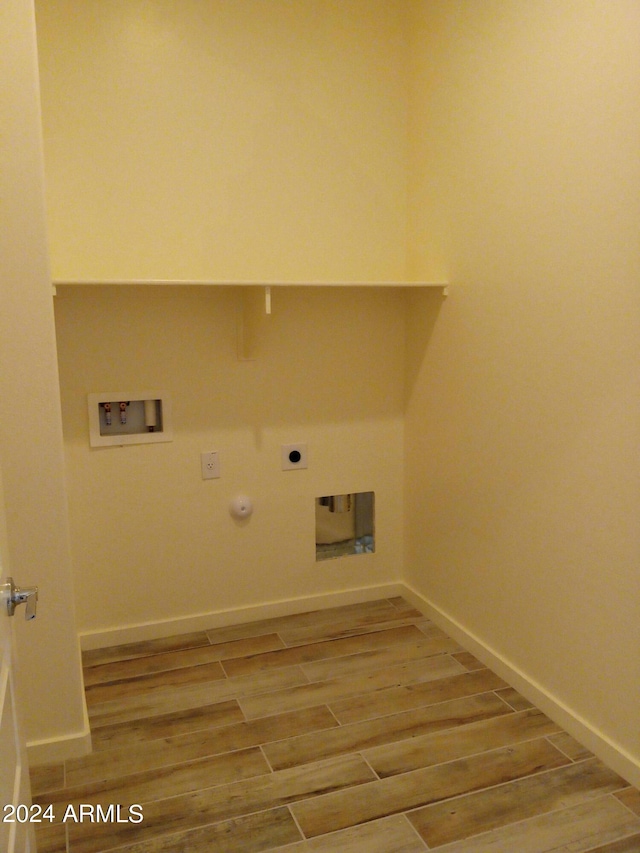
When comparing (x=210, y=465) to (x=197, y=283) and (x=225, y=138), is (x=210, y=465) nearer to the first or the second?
(x=197, y=283)

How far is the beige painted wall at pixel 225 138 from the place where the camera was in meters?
2.44

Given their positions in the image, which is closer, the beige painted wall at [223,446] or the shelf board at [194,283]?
the shelf board at [194,283]

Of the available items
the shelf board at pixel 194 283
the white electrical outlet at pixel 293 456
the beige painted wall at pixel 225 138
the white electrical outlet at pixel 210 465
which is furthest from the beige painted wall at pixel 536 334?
the white electrical outlet at pixel 210 465

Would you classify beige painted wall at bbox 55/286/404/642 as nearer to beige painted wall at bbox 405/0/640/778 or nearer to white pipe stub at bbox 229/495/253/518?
white pipe stub at bbox 229/495/253/518

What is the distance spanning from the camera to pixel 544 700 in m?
2.29

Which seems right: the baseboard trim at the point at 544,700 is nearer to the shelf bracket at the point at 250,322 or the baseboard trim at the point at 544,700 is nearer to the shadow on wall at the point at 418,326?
the shadow on wall at the point at 418,326

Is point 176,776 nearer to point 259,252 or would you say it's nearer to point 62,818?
point 62,818

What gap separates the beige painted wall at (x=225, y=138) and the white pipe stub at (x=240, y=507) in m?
0.90

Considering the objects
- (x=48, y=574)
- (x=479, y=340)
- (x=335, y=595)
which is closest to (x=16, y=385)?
(x=48, y=574)

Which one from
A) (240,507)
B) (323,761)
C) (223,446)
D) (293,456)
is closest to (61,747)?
(323,761)

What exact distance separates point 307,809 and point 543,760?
2.36 feet

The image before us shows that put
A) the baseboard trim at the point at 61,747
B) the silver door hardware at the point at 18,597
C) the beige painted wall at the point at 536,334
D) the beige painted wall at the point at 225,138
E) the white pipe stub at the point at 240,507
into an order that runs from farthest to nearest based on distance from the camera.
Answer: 1. the white pipe stub at the point at 240,507
2. the beige painted wall at the point at 225,138
3. the baseboard trim at the point at 61,747
4. the beige painted wall at the point at 536,334
5. the silver door hardware at the point at 18,597

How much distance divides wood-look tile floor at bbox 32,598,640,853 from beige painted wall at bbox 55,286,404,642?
29 cm

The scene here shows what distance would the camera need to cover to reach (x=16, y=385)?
1879 mm
